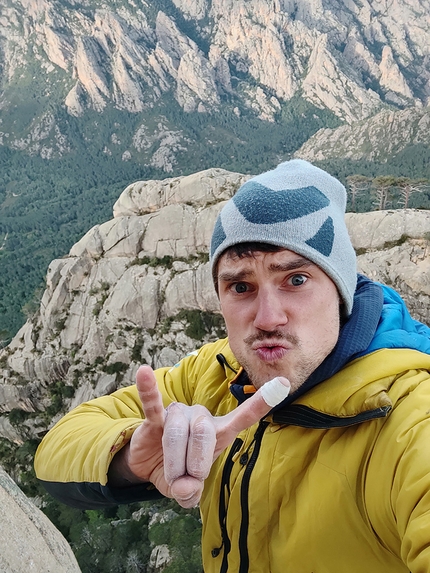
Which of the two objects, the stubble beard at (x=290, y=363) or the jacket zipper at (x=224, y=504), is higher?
the stubble beard at (x=290, y=363)

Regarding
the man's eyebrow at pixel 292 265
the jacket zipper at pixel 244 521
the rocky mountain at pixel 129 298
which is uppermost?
the man's eyebrow at pixel 292 265

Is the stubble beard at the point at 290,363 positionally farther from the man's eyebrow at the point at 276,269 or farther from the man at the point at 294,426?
the man's eyebrow at the point at 276,269

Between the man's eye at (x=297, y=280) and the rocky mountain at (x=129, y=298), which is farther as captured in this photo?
the rocky mountain at (x=129, y=298)

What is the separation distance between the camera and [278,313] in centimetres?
299

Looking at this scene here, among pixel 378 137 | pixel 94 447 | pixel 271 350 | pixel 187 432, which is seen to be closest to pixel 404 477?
pixel 271 350

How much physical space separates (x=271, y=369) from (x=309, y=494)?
3.33 feet

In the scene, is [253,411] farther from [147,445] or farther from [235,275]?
[235,275]

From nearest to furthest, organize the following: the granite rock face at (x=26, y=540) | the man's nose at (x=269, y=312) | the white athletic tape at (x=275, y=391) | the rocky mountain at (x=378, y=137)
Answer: the white athletic tape at (x=275, y=391) < the man's nose at (x=269, y=312) < the granite rock face at (x=26, y=540) < the rocky mountain at (x=378, y=137)

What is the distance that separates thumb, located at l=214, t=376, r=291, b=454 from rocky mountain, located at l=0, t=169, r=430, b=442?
100ft

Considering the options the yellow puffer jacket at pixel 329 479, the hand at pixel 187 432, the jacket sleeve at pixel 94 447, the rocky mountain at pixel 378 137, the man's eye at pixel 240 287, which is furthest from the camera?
the rocky mountain at pixel 378 137

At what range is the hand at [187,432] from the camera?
2.29 meters

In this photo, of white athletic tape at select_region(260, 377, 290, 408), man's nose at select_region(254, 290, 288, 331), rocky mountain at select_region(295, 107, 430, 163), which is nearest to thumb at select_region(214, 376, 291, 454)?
white athletic tape at select_region(260, 377, 290, 408)

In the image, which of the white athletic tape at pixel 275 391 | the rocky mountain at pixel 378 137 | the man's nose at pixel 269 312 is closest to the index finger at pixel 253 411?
the white athletic tape at pixel 275 391

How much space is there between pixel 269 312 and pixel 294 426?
3.52 feet
